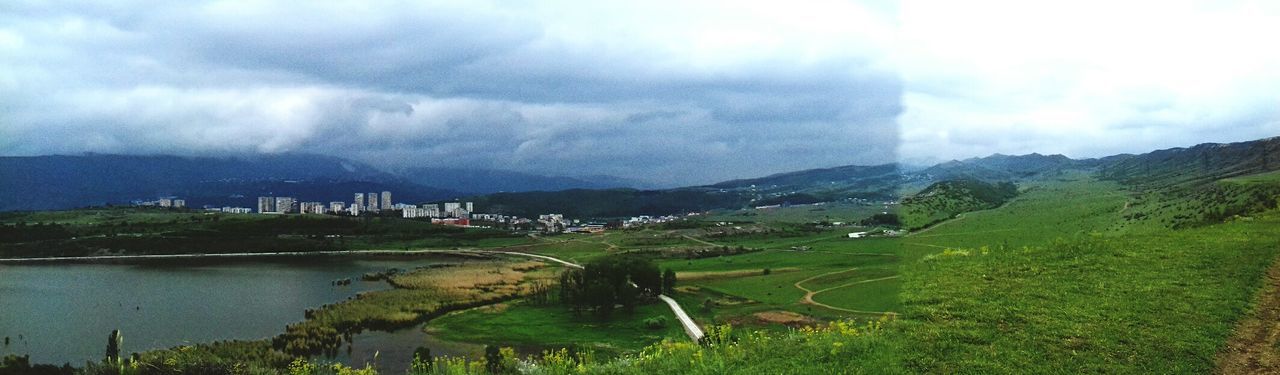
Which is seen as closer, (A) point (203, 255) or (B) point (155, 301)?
(B) point (155, 301)

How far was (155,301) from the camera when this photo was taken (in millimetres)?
64625

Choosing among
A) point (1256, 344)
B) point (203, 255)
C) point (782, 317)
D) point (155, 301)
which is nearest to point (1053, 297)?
point (1256, 344)

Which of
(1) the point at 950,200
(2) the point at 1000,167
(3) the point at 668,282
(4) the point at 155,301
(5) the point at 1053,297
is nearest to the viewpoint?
(5) the point at 1053,297

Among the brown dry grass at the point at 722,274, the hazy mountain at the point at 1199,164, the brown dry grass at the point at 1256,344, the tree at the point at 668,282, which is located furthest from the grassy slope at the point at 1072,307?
the brown dry grass at the point at 722,274

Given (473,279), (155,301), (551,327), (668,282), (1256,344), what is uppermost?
(1256,344)

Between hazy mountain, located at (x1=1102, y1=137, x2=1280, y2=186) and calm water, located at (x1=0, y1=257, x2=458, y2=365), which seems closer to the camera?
hazy mountain, located at (x1=1102, y1=137, x2=1280, y2=186)

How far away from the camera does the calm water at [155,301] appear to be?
47500 mm

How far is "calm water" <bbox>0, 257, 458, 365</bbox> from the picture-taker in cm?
4750

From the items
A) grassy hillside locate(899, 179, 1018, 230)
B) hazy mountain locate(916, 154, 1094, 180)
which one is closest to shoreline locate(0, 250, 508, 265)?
hazy mountain locate(916, 154, 1094, 180)

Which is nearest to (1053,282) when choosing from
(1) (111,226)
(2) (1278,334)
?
(2) (1278,334)

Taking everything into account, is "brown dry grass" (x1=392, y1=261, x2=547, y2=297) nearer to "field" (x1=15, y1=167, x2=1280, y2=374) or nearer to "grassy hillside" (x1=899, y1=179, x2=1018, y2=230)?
"field" (x1=15, y1=167, x2=1280, y2=374)

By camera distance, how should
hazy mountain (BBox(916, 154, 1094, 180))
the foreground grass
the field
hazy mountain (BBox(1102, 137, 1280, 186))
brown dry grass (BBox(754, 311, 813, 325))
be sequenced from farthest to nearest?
the foreground grass
brown dry grass (BBox(754, 311, 813, 325))
hazy mountain (BBox(916, 154, 1094, 180))
hazy mountain (BBox(1102, 137, 1280, 186))
the field

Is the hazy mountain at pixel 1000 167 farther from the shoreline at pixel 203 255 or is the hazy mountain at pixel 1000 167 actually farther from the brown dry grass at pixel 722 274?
the shoreline at pixel 203 255

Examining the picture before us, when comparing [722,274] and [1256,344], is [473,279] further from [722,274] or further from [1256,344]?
[1256,344]
